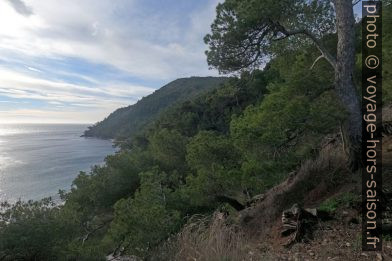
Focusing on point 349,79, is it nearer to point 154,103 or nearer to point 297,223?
point 297,223

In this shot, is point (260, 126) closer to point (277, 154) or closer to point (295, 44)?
point (277, 154)

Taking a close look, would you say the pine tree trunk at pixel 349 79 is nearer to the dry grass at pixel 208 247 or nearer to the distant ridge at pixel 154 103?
the dry grass at pixel 208 247

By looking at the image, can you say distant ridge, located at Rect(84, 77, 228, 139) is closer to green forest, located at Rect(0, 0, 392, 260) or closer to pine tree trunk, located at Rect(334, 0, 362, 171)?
green forest, located at Rect(0, 0, 392, 260)

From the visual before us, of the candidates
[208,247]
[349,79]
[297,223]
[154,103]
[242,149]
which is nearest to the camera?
[208,247]

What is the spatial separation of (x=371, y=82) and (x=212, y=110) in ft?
149

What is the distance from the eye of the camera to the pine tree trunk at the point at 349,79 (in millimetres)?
6398

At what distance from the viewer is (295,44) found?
26.4 ft

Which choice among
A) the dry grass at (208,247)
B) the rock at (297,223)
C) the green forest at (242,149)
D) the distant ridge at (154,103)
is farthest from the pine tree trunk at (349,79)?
the distant ridge at (154,103)

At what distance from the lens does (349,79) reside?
6.41m

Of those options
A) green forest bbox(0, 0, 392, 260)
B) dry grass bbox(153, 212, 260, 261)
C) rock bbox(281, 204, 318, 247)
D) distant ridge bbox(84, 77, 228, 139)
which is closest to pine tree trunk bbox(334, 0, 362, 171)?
green forest bbox(0, 0, 392, 260)

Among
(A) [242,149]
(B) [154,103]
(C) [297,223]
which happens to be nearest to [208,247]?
(C) [297,223]

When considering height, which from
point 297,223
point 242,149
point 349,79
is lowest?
point 297,223

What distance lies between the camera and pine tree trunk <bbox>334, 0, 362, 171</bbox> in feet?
Result: 21.0

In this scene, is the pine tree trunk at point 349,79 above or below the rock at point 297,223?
above
